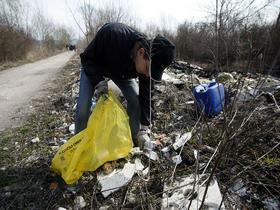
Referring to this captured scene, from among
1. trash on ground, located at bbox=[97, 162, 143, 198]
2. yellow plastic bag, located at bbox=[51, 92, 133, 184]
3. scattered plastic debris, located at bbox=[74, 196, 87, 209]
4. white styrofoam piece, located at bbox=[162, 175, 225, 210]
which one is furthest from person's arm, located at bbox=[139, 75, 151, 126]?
scattered plastic debris, located at bbox=[74, 196, 87, 209]

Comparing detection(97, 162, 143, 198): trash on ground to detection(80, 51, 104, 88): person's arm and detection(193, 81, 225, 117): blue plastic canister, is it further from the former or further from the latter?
detection(193, 81, 225, 117): blue plastic canister

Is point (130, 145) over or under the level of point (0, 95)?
over

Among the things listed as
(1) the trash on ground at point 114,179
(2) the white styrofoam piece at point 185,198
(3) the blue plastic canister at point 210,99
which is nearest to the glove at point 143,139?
(1) the trash on ground at point 114,179

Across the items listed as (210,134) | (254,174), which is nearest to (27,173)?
(210,134)

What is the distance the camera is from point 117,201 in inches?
87.3

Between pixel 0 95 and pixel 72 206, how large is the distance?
18.6 feet

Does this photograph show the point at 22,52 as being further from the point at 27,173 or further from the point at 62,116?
the point at 27,173

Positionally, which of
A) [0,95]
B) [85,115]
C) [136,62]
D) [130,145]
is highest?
Answer: [136,62]

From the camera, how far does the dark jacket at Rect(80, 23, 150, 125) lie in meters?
2.43

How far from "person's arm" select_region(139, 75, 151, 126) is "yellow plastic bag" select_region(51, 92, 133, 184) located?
0.33 m

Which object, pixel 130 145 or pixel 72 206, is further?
pixel 130 145

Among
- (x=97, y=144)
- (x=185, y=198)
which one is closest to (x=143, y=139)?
(x=97, y=144)

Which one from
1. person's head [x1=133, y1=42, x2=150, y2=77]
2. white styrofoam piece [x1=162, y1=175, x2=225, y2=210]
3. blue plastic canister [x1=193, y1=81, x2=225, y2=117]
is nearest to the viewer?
white styrofoam piece [x1=162, y1=175, x2=225, y2=210]

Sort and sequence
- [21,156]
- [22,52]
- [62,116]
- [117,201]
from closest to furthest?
[117,201] → [21,156] → [62,116] → [22,52]
